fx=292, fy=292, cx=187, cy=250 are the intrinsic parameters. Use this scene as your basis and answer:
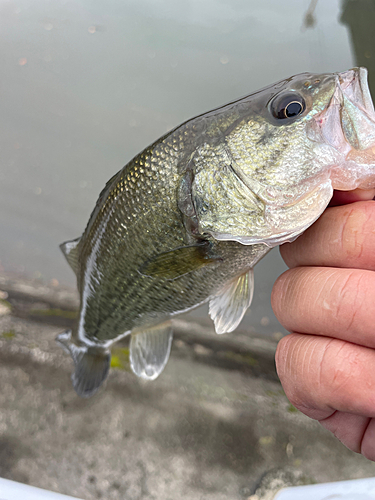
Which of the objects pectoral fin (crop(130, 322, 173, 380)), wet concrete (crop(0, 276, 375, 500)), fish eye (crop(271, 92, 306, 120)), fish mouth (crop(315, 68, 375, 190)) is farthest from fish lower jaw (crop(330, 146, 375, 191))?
wet concrete (crop(0, 276, 375, 500))

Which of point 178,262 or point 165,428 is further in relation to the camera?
point 165,428

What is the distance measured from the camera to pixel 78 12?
90.9 inches

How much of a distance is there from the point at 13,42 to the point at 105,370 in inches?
101

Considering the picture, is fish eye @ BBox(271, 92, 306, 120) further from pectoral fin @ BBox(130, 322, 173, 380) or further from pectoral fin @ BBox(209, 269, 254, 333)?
pectoral fin @ BBox(130, 322, 173, 380)

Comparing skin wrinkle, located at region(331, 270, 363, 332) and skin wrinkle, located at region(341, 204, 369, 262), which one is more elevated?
skin wrinkle, located at region(341, 204, 369, 262)

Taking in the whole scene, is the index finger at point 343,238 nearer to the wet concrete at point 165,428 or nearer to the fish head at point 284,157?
the fish head at point 284,157

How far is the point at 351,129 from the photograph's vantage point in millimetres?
465

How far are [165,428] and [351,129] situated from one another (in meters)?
1.64

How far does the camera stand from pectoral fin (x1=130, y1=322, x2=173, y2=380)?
41.9 inches

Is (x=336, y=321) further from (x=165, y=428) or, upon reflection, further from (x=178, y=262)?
(x=165, y=428)

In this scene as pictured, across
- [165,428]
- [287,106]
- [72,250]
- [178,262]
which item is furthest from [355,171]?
[165,428]

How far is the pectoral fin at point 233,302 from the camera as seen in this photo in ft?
2.58

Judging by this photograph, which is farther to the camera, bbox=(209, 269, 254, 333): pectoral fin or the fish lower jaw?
bbox=(209, 269, 254, 333): pectoral fin

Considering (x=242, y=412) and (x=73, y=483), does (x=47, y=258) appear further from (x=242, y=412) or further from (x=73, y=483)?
(x=242, y=412)
